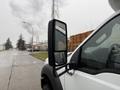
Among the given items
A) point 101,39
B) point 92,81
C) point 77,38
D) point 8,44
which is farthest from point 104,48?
point 8,44

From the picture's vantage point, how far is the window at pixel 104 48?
2257 millimetres

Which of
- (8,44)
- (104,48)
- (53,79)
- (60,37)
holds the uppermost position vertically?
(8,44)

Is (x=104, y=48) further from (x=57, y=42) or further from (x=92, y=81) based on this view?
(x=57, y=42)

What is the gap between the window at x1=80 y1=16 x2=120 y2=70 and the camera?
2.26m

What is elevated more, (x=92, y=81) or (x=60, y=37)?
(x=60, y=37)

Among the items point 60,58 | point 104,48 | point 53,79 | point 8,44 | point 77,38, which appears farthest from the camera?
point 8,44

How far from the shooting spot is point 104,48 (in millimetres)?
2416

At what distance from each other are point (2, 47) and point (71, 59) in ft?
486

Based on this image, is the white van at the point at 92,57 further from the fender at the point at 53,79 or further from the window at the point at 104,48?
the fender at the point at 53,79

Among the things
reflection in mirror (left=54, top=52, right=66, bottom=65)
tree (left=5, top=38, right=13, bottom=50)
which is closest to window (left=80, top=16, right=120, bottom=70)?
reflection in mirror (left=54, top=52, right=66, bottom=65)

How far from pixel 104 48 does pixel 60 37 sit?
45cm

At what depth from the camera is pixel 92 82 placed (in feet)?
7.52

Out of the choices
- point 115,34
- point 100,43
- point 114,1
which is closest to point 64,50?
point 100,43

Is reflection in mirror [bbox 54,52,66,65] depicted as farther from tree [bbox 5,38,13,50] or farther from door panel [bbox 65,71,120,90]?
tree [bbox 5,38,13,50]
